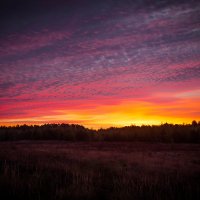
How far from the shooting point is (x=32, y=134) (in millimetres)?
53094

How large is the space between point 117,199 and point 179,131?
31.0 meters

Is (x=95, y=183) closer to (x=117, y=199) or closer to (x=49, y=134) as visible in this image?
(x=117, y=199)

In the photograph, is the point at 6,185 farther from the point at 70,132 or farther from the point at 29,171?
the point at 70,132

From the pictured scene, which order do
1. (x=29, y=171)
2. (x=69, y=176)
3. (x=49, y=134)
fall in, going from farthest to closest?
(x=49, y=134), (x=29, y=171), (x=69, y=176)

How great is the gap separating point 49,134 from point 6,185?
4537 centimetres

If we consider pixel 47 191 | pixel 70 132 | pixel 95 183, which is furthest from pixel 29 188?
pixel 70 132

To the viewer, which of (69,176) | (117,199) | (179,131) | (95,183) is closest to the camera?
(117,199)

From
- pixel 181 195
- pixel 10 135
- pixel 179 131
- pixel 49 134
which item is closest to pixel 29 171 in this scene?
pixel 181 195

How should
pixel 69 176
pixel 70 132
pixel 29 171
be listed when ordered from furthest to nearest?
pixel 70 132
pixel 29 171
pixel 69 176

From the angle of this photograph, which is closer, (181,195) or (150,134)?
(181,195)

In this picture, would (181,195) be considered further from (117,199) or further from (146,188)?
(117,199)

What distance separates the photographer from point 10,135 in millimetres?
52938

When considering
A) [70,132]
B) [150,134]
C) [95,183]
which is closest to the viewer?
[95,183]

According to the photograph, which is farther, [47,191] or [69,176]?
[69,176]
